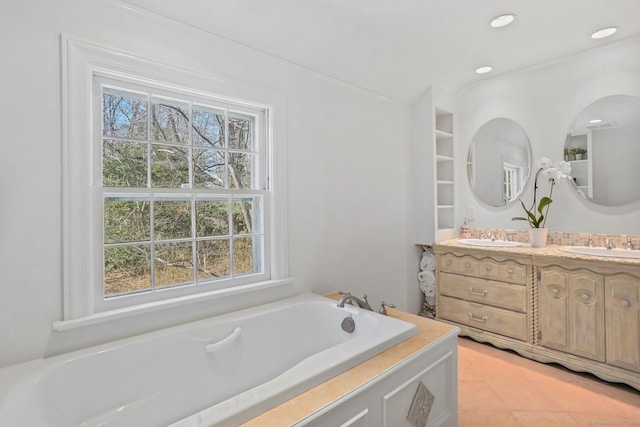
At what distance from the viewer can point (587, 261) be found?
2354 mm

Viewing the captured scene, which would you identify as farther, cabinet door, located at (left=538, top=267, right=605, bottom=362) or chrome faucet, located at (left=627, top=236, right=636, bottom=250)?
chrome faucet, located at (left=627, top=236, right=636, bottom=250)

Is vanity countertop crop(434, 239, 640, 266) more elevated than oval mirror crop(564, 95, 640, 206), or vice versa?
oval mirror crop(564, 95, 640, 206)

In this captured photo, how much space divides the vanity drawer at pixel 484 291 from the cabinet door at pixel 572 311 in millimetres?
155

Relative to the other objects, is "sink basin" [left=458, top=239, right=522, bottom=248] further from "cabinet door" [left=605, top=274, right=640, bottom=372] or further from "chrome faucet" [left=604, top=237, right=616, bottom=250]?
"cabinet door" [left=605, top=274, right=640, bottom=372]

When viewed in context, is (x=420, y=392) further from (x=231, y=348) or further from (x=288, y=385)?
(x=231, y=348)

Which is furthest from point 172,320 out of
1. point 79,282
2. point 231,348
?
point 79,282

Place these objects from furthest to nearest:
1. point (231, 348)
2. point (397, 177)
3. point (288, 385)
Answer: point (397, 177) < point (231, 348) < point (288, 385)

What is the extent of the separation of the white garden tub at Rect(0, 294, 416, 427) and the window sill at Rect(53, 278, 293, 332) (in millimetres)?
124

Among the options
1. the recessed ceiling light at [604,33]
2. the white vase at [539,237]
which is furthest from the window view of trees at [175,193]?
the recessed ceiling light at [604,33]

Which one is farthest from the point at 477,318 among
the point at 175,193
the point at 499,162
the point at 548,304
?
the point at 175,193

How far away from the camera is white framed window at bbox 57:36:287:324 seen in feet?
5.20

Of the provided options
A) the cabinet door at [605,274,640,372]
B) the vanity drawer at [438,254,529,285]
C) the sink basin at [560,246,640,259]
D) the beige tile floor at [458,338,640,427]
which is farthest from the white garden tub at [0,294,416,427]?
the sink basin at [560,246,640,259]

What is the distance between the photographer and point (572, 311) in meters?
2.45

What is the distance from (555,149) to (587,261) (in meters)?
1.13
